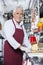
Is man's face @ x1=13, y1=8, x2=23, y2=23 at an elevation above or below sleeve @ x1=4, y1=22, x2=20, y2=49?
above

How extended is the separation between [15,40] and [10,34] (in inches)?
2.4

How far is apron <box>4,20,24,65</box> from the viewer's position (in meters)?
1.81

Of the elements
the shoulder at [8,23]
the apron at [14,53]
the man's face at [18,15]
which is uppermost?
the man's face at [18,15]

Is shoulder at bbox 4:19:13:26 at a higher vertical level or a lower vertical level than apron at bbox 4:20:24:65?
higher

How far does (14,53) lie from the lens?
5.97 feet

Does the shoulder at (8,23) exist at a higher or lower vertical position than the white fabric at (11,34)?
higher

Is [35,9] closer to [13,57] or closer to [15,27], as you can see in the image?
[15,27]

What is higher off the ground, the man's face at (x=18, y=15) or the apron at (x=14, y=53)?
the man's face at (x=18, y=15)

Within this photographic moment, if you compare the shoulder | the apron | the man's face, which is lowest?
the apron

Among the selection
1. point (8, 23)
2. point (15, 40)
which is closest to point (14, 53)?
point (15, 40)

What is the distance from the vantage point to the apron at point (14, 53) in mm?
1809

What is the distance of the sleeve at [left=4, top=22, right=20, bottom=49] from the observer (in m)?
1.79

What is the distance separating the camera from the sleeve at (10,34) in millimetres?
1790

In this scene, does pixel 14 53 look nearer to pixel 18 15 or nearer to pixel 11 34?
pixel 11 34
